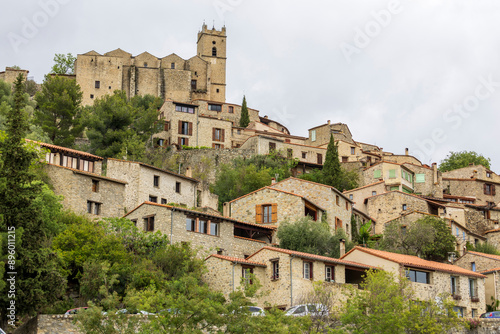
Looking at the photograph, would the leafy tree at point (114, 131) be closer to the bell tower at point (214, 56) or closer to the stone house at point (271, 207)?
the stone house at point (271, 207)

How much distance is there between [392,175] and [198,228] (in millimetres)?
31721

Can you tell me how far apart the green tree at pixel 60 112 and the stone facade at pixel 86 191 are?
21.4 meters

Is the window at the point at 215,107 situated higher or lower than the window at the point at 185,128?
higher

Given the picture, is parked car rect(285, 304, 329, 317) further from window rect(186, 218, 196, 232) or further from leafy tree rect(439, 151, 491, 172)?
leafy tree rect(439, 151, 491, 172)

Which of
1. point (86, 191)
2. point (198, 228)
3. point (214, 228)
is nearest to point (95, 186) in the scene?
point (86, 191)

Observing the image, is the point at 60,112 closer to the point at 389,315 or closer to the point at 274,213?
the point at 274,213

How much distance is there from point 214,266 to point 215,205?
65.6 feet

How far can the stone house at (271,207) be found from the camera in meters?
50.8

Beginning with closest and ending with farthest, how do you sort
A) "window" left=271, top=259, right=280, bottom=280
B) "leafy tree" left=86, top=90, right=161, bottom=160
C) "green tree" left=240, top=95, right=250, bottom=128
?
"window" left=271, top=259, right=280, bottom=280, "leafy tree" left=86, top=90, right=161, bottom=160, "green tree" left=240, top=95, right=250, bottom=128

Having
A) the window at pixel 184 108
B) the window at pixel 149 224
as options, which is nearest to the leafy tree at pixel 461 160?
the window at pixel 184 108

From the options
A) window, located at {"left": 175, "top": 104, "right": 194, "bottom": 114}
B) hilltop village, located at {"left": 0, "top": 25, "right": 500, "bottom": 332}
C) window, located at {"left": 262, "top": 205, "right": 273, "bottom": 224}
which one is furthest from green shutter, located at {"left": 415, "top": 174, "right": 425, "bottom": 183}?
window, located at {"left": 262, "top": 205, "right": 273, "bottom": 224}

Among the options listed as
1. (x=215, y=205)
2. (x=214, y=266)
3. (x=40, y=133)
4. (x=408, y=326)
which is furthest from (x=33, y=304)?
(x=40, y=133)

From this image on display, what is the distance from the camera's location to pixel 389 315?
32.9 meters

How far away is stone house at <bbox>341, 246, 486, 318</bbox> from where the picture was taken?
42.4m
